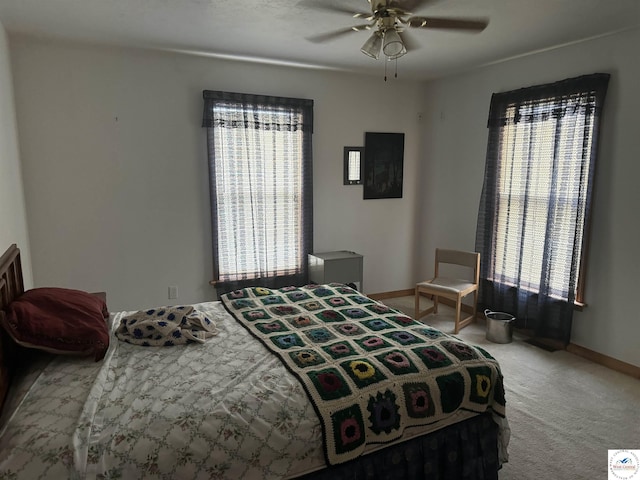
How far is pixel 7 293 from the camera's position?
6.52ft

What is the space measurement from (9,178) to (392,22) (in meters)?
2.58

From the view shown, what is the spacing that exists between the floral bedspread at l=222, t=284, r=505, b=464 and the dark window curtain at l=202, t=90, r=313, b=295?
5.02 ft

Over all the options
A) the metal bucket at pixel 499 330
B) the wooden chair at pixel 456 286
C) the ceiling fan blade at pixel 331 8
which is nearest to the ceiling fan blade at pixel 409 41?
the ceiling fan blade at pixel 331 8

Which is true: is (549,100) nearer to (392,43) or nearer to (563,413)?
(392,43)

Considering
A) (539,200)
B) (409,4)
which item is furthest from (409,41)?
(539,200)

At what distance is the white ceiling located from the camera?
254cm

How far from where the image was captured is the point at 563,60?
343cm

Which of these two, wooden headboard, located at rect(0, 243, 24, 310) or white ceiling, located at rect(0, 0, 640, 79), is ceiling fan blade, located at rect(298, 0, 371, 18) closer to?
white ceiling, located at rect(0, 0, 640, 79)

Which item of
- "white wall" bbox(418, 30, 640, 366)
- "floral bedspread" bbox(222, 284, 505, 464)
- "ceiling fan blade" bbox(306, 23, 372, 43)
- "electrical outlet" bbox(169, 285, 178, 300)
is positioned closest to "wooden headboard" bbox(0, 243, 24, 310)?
"floral bedspread" bbox(222, 284, 505, 464)

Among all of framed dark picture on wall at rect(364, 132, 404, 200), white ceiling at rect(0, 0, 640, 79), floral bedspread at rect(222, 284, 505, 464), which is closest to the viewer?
floral bedspread at rect(222, 284, 505, 464)

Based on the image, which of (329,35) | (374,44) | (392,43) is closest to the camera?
(392,43)

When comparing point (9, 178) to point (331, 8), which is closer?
point (331, 8)

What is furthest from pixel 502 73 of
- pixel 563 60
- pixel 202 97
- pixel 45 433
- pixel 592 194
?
pixel 45 433

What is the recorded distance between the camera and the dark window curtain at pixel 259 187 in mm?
3811
